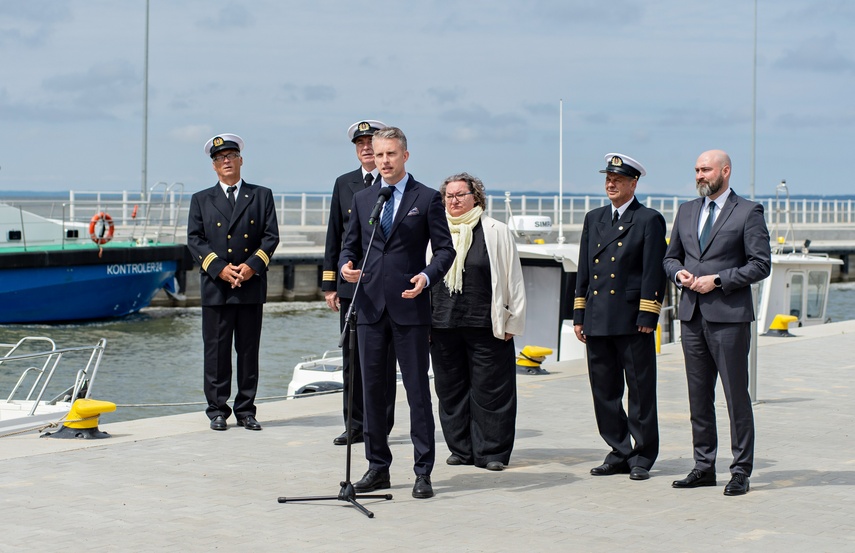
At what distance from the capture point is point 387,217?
689cm

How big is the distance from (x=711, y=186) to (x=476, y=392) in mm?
1986

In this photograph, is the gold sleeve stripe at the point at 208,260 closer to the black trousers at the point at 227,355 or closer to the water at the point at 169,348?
the black trousers at the point at 227,355

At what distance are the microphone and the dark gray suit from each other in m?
1.72

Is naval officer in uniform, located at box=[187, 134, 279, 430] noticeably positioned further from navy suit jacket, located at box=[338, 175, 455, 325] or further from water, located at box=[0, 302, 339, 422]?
water, located at box=[0, 302, 339, 422]

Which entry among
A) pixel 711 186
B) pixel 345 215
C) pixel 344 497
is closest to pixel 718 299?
pixel 711 186

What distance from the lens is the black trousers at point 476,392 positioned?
7.74 meters

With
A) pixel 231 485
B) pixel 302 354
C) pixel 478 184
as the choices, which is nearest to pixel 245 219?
pixel 478 184

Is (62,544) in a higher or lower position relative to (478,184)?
lower

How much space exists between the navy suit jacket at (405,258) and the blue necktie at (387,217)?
0.03 metres

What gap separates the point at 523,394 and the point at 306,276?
92.1ft

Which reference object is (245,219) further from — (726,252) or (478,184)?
(726,252)

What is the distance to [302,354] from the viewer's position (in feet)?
81.9

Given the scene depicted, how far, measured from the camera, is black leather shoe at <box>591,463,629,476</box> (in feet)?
24.5

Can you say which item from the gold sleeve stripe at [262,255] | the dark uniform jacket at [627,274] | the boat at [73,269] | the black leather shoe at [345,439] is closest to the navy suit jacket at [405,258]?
the dark uniform jacket at [627,274]
